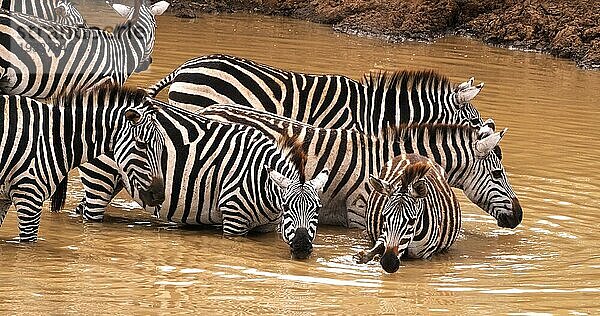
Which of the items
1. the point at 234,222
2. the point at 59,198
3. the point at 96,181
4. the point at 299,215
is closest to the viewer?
the point at 299,215

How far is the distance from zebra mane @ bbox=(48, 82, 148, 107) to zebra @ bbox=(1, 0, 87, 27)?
4.15m

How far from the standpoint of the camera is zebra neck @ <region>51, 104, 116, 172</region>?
946 cm

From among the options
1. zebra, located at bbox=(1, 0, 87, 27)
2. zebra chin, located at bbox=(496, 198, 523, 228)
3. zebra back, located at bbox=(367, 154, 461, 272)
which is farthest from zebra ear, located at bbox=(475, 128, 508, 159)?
zebra, located at bbox=(1, 0, 87, 27)

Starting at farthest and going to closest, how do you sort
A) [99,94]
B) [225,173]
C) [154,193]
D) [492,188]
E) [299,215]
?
[492,188] → [225,173] → [154,193] → [99,94] → [299,215]

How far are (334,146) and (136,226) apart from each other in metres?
1.90

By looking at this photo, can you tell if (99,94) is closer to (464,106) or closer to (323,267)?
(323,267)

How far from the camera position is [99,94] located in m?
9.88

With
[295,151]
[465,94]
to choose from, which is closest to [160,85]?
[295,151]

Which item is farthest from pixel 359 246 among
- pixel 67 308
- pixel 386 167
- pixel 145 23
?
pixel 145 23

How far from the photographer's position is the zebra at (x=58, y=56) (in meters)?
11.8

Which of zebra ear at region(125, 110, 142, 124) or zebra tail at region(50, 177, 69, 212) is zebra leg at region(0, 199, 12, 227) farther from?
zebra ear at region(125, 110, 142, 124)

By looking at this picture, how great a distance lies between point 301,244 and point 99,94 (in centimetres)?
210

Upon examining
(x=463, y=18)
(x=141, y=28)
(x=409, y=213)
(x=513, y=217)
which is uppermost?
(x=463, y=18)

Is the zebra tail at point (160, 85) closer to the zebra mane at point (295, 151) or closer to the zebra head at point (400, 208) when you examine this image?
the zebra mane at point (295, 151)
